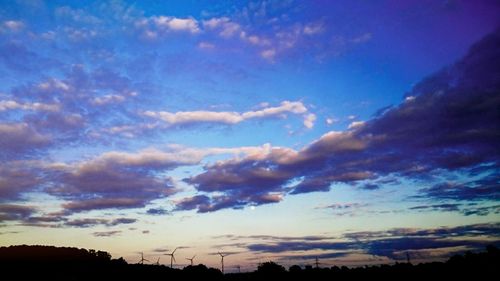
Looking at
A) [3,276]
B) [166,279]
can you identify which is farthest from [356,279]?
[3,276]

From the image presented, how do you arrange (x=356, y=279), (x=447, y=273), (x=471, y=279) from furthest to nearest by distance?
(x=356, y=279) → (x=447, y=273) → (x=471, y=279)

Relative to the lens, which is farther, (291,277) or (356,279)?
(291,277)

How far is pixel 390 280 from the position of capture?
164 meters

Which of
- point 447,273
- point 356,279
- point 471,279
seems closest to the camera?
point 471,279

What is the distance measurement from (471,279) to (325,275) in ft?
262

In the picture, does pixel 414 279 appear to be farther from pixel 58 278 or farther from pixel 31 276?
pixel 31 276

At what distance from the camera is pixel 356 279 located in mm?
176375

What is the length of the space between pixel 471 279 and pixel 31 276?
191196mm

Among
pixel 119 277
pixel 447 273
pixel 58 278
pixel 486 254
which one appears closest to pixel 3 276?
pixel 58 278

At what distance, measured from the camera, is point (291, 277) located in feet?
633

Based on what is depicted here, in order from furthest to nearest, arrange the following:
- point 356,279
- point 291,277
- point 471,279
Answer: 1. point 291,277
2. point 356,279
3. point 471,279

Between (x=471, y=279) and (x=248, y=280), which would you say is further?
(x=248, y=280)

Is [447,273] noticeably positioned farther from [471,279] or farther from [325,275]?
[325,275]

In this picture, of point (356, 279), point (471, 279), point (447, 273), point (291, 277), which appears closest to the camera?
point (471, 279)
